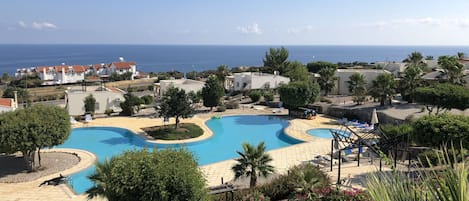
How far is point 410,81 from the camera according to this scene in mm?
35875

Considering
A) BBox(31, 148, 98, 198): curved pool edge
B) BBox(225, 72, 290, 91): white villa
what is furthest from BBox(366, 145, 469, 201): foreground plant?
BBox(225, 72, 290, 91): white villa

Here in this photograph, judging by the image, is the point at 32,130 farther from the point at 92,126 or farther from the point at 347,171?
the point at 347,171

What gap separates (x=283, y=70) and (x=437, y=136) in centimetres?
4299

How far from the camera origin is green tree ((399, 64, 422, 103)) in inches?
1387

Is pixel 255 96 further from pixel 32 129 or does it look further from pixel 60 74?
pixel 60 74

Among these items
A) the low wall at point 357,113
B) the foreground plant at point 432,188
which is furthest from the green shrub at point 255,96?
the foreground plant at point 432,188

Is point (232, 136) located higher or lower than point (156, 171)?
lower

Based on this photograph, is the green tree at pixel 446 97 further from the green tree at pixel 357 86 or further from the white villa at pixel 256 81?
the white villa at pixel 256 81

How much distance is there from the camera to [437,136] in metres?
15.5

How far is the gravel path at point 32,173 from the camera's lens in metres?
18.8

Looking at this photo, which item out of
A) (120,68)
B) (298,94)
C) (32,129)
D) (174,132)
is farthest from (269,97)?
(120,68)

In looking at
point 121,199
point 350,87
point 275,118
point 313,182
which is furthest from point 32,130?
point 350,87

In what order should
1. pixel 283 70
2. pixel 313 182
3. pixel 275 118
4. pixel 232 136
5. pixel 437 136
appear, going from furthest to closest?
pixel 283 70, pixel 275 118, pixel 232 136, pixel 437 136, pixel 313 182

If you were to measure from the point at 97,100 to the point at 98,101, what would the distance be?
190mm
